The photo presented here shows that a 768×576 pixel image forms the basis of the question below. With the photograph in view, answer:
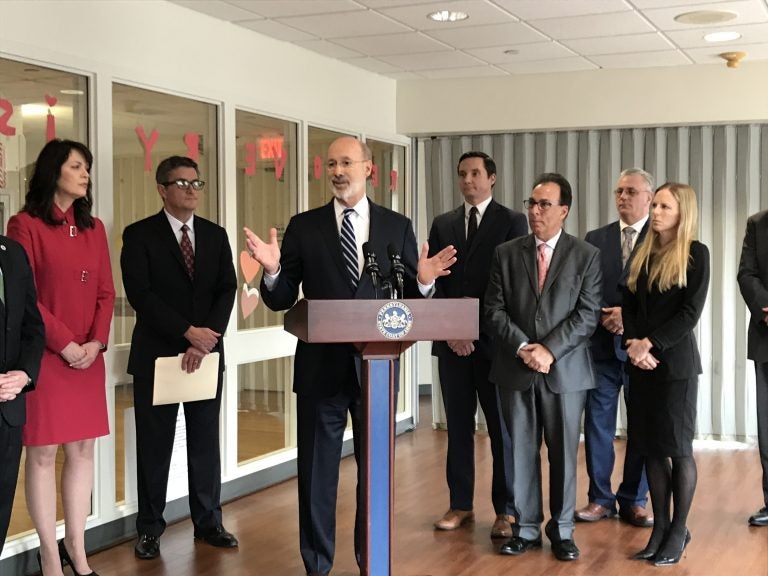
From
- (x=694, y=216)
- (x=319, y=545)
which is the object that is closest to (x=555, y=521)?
(x=319, y=545)

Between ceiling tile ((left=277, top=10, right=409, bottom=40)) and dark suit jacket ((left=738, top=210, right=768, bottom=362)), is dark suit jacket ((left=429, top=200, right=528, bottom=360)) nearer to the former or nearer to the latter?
dark suit jacket ((left=738, top=210, right=768, bottom=362))

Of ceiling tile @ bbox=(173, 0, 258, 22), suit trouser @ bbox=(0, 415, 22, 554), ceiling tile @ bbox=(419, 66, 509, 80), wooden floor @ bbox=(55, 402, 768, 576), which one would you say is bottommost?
wooden floor @ bbox=(55, 402, 768, 576)

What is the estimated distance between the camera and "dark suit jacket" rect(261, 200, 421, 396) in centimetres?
375

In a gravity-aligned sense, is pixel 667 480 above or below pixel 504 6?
below

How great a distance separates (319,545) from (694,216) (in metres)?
2.17

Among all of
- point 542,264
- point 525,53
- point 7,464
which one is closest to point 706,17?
point 525,53

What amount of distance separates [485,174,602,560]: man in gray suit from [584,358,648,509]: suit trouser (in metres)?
0.68

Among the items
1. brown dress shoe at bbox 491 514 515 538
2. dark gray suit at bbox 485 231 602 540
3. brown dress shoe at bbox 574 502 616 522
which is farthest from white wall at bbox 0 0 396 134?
brown dress shoe at bbox 574 502 616 522

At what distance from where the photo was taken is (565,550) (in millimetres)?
4312

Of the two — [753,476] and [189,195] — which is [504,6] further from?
[753,476]

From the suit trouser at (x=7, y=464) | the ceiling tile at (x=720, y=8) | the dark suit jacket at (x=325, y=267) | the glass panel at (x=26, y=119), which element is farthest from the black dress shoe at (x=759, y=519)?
the suit trouser at (x=7, y=464)

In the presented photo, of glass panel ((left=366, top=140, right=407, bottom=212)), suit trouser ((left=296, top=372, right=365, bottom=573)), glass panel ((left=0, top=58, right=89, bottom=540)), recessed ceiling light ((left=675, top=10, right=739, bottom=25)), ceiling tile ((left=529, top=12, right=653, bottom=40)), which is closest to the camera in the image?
suit trouser ((left=296, top=372, right=365, bottom=573))

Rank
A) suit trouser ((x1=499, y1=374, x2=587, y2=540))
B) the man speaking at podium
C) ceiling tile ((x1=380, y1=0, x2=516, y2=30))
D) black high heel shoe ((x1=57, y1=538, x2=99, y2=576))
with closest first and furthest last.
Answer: the man speaking at podium
black high heel shoe ((x1=57, y1=538, x2=99, y2=576))
suit trouser ((x1=499, y1=374, x2=587, y2=540))
ceiling tile ((x1=380, y1=0, x2=516, y2=30))

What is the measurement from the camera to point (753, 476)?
598cm
